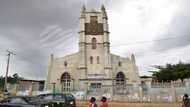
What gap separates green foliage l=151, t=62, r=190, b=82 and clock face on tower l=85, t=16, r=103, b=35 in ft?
48.7

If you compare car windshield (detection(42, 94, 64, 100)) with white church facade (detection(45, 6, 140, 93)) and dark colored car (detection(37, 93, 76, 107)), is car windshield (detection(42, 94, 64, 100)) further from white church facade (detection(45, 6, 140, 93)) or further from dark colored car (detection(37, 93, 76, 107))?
white church facade (detection(45, 6, 140, 93))

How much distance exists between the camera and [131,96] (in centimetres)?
2841

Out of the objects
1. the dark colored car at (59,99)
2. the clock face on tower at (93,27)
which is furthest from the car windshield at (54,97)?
the clock face on tower at (93,27)

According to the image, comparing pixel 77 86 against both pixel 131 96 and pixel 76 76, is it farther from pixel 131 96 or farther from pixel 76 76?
pixel 131 96

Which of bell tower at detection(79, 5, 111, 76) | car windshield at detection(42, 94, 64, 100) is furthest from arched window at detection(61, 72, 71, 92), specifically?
car windshield at detection(42, 94, 64, 100)

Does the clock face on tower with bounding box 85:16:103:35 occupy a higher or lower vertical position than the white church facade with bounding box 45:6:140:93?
higher

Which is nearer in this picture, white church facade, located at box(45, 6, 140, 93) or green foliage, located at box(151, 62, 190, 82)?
green foliage, located at box(151, 62, 190, 82)

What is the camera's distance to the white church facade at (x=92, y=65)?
48.8m

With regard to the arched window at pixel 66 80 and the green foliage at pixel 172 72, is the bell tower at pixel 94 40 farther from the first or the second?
the green foliage at pixel 172 72

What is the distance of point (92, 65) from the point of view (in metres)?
50.4

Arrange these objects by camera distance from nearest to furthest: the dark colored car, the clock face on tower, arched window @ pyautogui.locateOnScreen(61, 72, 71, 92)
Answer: the dark colored car
arched window @ pyautogui.locateOnScreen(61, 72, 71, 92)
the clock face on tower

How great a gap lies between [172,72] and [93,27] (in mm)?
18799

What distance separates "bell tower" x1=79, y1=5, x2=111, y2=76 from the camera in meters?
50.2

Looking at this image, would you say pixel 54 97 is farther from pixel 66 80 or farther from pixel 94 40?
pixel 94 40
